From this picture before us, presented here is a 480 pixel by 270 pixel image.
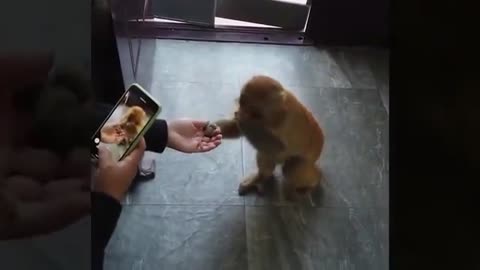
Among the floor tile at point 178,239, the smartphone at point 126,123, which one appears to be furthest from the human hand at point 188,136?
the smartphone at point 126,123

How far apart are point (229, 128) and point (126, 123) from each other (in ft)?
1.12

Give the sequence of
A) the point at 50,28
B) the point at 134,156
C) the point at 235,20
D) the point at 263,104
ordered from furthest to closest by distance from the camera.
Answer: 1. the point at 235,20
2. the point at 263,104
3. the point at 134,156
4. the point at 50,28

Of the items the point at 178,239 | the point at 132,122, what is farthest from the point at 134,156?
the point at 178,239

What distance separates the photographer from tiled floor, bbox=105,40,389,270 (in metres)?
0.99

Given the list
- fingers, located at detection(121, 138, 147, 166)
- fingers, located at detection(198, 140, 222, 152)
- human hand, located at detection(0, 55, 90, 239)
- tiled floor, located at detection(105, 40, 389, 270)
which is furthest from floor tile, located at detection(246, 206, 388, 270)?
human hand, located at detection(0, 55, 90, 239)

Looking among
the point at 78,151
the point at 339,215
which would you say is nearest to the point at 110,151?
the point at 78,151

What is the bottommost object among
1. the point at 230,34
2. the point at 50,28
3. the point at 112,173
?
the point at 112,173

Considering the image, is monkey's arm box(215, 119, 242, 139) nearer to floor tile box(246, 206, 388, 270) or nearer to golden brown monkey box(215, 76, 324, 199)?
golden brown monkey box(215, 76, 324, 199)

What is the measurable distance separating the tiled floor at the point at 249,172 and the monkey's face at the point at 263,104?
0.31ft

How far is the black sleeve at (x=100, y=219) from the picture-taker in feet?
2.02

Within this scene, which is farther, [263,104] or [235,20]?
[235,20]

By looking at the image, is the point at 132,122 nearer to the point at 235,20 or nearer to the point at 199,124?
the point at 199,124

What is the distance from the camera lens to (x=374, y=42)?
3.62 ft

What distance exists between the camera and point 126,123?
0.68 metres
